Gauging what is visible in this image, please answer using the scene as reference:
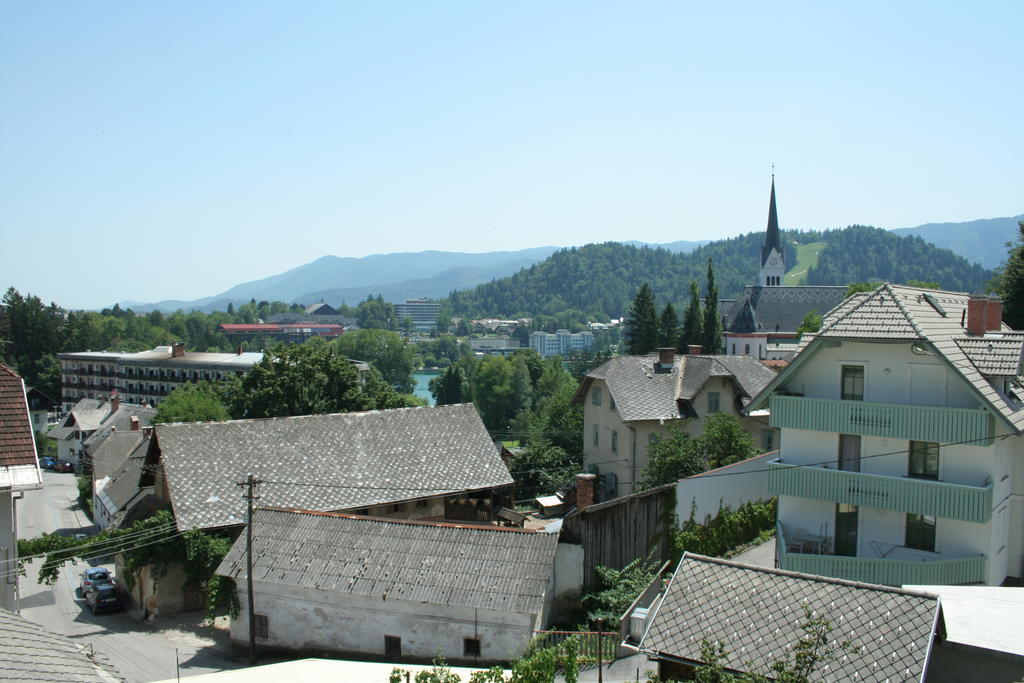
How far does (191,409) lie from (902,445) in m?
46.2

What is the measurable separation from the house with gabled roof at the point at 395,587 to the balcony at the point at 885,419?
8.08m

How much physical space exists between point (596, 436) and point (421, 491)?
13.3m

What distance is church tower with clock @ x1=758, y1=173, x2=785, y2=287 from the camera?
139750 mm

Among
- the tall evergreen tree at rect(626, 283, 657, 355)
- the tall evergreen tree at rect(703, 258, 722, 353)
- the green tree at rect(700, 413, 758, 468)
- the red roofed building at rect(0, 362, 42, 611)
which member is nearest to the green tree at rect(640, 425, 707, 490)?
the green tree at rect(700, 413, 758, 468)

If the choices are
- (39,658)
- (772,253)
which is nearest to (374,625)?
(39,658)

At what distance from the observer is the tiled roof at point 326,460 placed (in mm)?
28438

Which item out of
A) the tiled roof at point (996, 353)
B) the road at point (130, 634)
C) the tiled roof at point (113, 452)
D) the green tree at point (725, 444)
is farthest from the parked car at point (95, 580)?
the tiled roof at point (996, 353)

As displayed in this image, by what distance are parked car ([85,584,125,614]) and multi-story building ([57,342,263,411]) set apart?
275ft

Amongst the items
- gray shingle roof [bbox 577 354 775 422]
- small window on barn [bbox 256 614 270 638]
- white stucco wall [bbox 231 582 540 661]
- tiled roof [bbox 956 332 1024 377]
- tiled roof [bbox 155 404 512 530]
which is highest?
tiled roof [bbox 956 332 1024 377]

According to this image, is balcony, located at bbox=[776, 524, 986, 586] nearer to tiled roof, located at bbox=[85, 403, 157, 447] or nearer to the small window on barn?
the small window on barn

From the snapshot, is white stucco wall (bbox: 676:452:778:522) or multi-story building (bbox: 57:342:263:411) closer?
white stucco wall (bbox: 676:452:778:522)

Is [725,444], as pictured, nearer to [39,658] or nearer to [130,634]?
[130,634]

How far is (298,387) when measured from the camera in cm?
4666

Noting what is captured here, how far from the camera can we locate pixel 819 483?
2305 centimetres
